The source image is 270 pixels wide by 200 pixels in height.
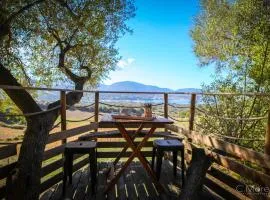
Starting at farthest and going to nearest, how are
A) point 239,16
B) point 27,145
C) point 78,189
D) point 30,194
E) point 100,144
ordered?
point 239,16
point 100,144
point 78,189
point 27,145
point 30,194

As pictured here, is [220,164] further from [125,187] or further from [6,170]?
[6,170]

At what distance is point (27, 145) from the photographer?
4.63 m

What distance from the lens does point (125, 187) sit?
577 centimetres

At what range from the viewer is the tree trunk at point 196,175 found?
4.42 meters

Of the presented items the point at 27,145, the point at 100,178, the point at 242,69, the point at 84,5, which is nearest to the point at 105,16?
the point at 84,5

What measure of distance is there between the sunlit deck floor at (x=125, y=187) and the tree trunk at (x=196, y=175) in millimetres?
761

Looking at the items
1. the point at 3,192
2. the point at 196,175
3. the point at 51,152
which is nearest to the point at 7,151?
the point at 3,192

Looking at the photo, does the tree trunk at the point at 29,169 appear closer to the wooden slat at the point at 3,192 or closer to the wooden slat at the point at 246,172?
the wooden slat at the point at 3,192

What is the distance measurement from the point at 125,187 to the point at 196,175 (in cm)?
177

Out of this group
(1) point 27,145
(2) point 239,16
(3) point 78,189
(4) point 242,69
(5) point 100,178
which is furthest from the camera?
(2) point 239,16

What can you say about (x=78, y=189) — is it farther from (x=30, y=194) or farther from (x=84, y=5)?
(x=84, y=5)

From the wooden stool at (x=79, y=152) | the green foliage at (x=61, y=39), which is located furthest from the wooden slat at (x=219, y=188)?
the green foliage at (x=61, y=39)

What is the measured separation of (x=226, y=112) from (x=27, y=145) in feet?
25.7

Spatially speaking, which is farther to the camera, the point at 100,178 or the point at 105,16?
the point at 105,16
